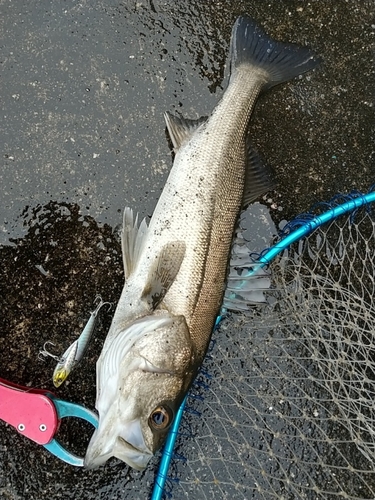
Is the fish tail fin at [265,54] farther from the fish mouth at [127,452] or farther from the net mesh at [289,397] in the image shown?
Result: the fish mouth at [127,452]

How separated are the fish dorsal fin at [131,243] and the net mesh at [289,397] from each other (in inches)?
28.4

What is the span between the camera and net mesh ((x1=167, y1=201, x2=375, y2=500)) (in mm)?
2781

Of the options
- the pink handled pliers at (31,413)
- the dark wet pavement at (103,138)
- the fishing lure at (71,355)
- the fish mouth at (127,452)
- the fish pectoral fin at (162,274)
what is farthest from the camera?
the dark wet pavement at (103,138)

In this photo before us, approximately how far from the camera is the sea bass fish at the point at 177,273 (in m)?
2.12

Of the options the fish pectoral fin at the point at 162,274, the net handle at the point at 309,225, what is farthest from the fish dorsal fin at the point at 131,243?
the net handle at the point at 309,225

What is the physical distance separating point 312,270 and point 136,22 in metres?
1.74

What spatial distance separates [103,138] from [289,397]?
5.92 feet

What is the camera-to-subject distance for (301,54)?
2914mm

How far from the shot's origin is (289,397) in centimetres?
287

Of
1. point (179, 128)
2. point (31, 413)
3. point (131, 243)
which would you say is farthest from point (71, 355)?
point (179, 128)

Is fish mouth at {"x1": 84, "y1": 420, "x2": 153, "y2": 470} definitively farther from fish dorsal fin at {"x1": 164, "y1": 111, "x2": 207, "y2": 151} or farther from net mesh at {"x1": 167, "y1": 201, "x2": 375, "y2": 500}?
fish dorsal fin at {"x1": 164, "y1": 111, "x2": 207, "y2": 151}

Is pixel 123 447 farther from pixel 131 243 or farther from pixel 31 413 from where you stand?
pixel 131 243

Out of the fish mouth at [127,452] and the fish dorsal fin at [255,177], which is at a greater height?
the fish dorsal fin at [255,177]

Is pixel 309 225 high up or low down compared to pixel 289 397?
up
